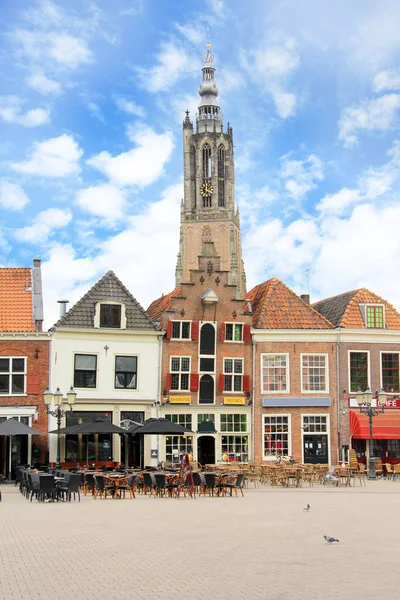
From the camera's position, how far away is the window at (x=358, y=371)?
41000 mm

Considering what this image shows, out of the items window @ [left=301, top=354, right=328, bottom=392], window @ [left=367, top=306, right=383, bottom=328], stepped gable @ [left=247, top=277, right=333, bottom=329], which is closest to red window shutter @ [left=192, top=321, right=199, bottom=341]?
stepped gable @ [left=247, top=277, right=333, bottom=329]

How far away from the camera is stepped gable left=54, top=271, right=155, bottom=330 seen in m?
38.8

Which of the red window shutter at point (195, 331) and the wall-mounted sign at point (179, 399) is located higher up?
the red window shutter at point (195, 331)

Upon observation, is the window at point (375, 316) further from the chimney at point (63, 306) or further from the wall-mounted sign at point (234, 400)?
the chimney at point (63, 306)

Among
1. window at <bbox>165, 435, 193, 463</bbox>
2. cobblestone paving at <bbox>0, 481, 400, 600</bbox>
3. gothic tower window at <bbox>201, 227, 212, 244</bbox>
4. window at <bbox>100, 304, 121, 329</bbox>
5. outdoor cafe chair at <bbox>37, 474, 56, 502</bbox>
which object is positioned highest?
gothic tower window at <bbox>201, 227, 212, 244</bbox>

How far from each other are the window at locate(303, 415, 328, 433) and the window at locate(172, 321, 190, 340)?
277 inches

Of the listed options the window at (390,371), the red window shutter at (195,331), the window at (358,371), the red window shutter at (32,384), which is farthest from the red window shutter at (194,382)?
the window at (390,371)

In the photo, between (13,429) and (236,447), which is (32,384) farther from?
(236,447)

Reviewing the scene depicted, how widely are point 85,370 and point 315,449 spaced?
11.7m

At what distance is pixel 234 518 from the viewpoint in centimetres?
1877

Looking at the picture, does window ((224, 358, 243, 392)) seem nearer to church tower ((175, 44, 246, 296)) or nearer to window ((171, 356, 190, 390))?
window ((171, 356, 190, 390))

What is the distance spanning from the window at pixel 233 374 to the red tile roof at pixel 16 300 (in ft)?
31.0

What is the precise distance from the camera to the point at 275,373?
4078 centimetres

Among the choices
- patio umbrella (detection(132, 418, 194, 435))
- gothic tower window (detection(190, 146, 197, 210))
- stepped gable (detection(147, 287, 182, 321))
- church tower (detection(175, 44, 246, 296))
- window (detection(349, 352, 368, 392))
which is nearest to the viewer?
patio umbrella (detection(132, 418, 194, 435))
